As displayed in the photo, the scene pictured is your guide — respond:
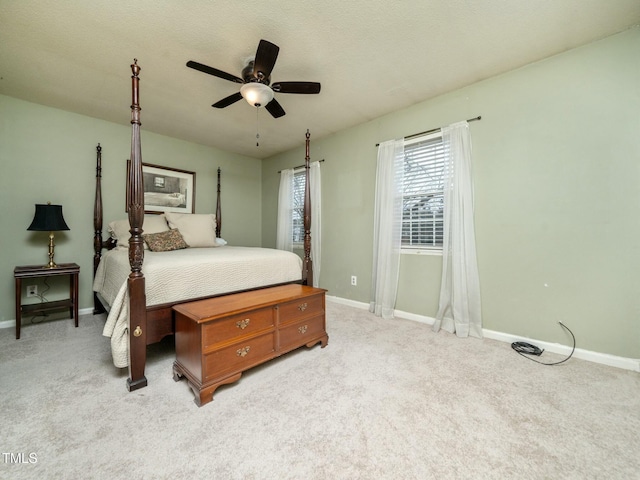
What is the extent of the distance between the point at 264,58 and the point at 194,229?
225 cm

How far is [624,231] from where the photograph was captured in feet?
6.30

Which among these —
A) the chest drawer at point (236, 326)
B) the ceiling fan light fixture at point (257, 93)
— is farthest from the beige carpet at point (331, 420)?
the ceiling fan light fixture at point (257, 93)

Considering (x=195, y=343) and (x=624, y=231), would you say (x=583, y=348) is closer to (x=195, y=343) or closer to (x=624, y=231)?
(x=624, y=231)

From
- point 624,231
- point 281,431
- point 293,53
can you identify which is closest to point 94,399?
point 281,431

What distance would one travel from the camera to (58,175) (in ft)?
9.96

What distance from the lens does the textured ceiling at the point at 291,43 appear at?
1705mm

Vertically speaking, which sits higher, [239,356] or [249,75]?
[249,75]

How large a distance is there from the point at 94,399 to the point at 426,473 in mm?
1812

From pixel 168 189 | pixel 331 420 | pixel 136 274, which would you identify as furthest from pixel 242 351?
pixel 168 189

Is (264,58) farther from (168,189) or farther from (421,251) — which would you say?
(168,189)

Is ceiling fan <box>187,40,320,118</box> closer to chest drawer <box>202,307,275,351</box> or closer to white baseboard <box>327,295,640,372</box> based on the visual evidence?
chest drawer <box>202,307,275,351</box>

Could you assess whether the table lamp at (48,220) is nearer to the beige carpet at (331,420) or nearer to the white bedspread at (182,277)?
the white bedspread at (182,277)

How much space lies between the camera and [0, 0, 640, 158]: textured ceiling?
171cm

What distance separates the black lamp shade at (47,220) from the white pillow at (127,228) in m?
0.44
